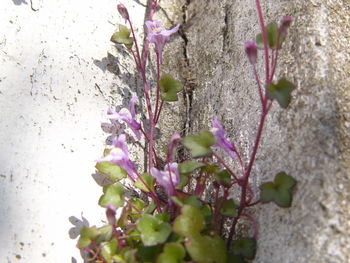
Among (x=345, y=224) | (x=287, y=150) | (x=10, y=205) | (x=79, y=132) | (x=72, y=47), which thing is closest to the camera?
(x=345, y=224)

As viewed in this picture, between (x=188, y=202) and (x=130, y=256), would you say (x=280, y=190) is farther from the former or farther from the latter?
(x=130, y=256)

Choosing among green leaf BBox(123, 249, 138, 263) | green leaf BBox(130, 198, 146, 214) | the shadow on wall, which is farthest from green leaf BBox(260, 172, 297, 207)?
the shadow on wall

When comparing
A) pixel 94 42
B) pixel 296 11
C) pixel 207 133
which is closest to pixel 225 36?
pixel 296 11

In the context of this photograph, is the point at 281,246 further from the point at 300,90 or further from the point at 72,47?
the point at 72,47

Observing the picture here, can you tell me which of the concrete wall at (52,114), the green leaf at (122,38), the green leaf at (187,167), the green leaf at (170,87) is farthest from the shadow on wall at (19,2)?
the green leaf at (187,167)

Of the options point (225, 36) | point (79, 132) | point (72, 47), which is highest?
point (225, 36)

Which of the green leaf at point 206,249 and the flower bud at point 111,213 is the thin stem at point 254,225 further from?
the flower bud at point 111,213

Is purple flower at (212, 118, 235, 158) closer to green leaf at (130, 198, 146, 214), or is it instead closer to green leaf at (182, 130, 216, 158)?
green leaf at (182, 130, 216, 158)
